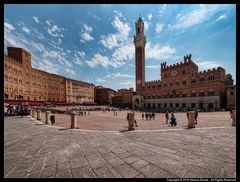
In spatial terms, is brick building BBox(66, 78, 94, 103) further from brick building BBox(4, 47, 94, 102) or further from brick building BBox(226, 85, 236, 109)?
brick building BBox(226, 85, 236, 109)

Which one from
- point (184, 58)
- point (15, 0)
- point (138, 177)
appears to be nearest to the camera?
point (138, 177)

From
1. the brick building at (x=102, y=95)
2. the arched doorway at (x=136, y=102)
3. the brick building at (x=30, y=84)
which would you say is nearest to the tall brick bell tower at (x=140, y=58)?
the arched doorway at (x=136, y=102)

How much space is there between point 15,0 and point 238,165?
26.1 feet

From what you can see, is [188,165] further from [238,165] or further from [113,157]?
[113,157]

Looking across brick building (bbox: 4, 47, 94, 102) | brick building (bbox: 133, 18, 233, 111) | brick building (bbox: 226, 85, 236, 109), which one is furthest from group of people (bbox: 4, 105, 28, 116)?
brick building (bbox: 226, 85, 236, 109)

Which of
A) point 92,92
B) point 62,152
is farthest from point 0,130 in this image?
point 92,92

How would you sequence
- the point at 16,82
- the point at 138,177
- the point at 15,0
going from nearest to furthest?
1. the point at 138,177
2. the point at 15,0
3. the point at 16,82

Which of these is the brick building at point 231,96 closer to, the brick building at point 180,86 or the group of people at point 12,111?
the brick building at point 180,86

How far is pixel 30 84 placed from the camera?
40.3 metres

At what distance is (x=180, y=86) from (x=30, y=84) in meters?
51.4

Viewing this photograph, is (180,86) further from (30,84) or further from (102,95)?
(30,84)

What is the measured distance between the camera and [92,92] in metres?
73.0

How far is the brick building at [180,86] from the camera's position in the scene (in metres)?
31.2

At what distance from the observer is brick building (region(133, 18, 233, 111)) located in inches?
1227
